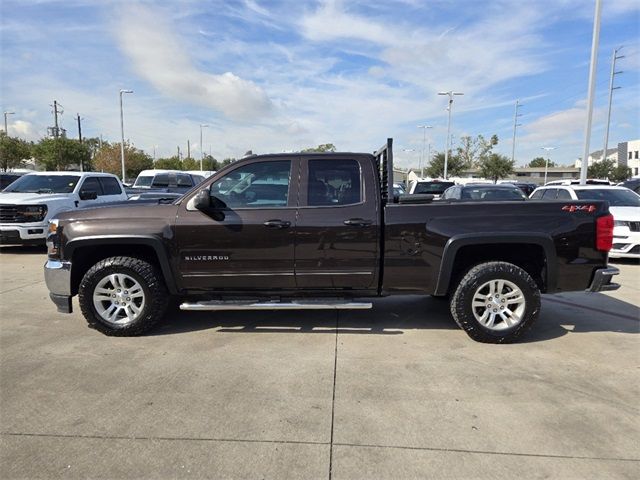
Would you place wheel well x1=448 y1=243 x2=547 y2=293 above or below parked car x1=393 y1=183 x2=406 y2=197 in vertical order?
below

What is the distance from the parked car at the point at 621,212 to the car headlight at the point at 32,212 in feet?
35.8

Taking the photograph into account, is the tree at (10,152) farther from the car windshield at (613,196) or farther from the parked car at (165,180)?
the car windshield at (613,196)

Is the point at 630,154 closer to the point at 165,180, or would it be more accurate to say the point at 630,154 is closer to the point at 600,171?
the point at 600,171

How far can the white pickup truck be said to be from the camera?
9.66 m

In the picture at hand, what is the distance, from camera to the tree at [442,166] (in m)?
64.9

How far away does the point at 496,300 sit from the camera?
473 cm

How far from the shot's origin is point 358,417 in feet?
10.8

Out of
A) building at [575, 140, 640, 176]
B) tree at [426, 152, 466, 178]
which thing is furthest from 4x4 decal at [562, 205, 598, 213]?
building at [575, 140, 640, 176]

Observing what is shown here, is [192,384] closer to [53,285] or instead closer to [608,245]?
[53,285]

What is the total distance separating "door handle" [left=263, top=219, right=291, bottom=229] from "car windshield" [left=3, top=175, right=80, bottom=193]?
8237 millimetres

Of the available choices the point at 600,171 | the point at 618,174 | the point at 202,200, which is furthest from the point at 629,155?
the point at 202,200

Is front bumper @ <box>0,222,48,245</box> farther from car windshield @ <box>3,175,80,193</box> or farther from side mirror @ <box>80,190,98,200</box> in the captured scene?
car windshield @ <box>3,175,80,193</box>

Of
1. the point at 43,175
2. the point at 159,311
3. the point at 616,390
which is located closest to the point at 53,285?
the point at 159,311

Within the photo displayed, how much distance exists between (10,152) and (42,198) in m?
39.0
